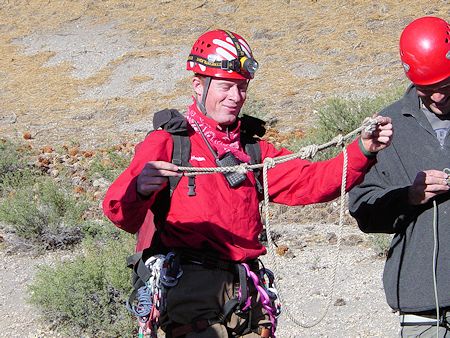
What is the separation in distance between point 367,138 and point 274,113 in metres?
10.6

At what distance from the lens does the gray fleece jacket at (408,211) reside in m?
3.43

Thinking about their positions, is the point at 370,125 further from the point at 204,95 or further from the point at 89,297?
the point at 89,297

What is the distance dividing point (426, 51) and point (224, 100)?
0.81m

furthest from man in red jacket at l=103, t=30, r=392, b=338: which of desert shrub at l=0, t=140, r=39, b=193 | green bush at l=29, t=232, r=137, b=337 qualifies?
desert shrub at l=0, t=140, r=39, b=193

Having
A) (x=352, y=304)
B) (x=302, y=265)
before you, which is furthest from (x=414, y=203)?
(x=302, y=265)

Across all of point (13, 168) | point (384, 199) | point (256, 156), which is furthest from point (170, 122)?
point (13, 168)

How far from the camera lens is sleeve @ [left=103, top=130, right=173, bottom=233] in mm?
3121

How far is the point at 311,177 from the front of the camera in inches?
140

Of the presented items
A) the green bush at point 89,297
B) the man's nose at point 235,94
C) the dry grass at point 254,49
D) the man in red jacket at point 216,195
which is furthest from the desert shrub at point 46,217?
the man's nose at point 235,94

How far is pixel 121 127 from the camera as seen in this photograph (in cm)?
1472

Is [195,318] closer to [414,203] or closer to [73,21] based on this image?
[414,203]

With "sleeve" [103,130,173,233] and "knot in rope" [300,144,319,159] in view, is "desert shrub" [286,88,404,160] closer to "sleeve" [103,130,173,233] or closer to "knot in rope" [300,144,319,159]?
"knot in rope" [300,144,319,159]

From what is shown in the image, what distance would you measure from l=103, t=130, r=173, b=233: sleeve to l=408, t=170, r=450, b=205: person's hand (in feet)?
3.12

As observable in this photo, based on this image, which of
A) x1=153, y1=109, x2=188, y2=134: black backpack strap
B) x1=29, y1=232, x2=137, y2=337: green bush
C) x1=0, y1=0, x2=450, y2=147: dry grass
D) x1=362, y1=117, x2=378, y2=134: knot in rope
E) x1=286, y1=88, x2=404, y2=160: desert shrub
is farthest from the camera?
x1=0, y1=0, x2=450, y2=147: dry grass
